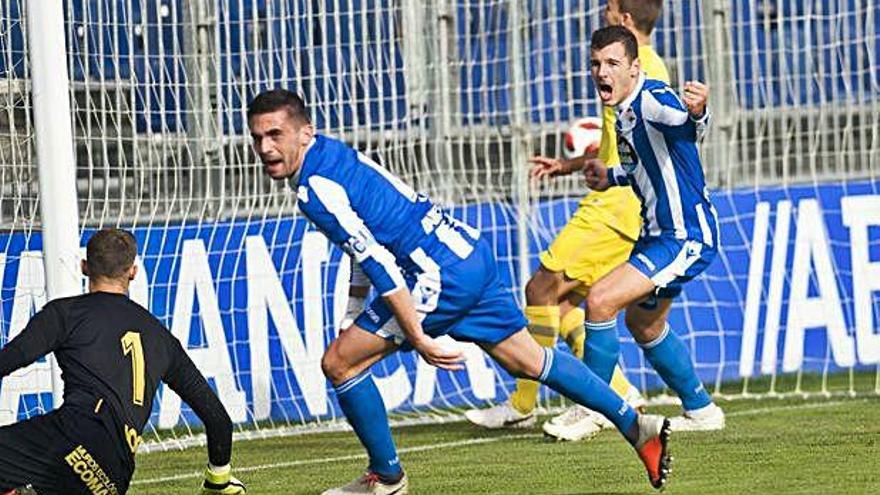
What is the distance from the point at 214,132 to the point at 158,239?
0.71 meters

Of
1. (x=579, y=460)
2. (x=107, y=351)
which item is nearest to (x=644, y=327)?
(x=579, y=460)

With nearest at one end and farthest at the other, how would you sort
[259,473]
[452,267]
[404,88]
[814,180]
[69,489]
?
[69,489]
[452,267]
[259,473]
[404,88]
[814,180]

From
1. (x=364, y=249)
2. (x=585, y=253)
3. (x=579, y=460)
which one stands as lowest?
(x=579, y=460)

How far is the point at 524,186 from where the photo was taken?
12453mm

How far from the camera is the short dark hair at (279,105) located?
24.0ft

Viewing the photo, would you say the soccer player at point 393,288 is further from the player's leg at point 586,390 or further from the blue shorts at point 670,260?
the blue shorts at point 670,260

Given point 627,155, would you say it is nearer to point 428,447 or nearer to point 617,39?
point 617,39

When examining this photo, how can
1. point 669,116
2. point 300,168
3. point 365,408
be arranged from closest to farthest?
point 300,168 < point 365,408 < point 669,116

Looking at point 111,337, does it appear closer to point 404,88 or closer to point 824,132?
point 404,88

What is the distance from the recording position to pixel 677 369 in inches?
377

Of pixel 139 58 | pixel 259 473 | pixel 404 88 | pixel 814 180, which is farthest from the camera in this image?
pixel 814 180

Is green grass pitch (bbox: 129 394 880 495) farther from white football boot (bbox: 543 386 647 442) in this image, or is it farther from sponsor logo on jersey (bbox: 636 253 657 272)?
sponsor logo on jersey (bbox: 636 253 657 272)

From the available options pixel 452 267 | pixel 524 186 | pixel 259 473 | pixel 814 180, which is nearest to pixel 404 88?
pixel 524 186

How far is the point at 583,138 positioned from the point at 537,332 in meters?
1.30
